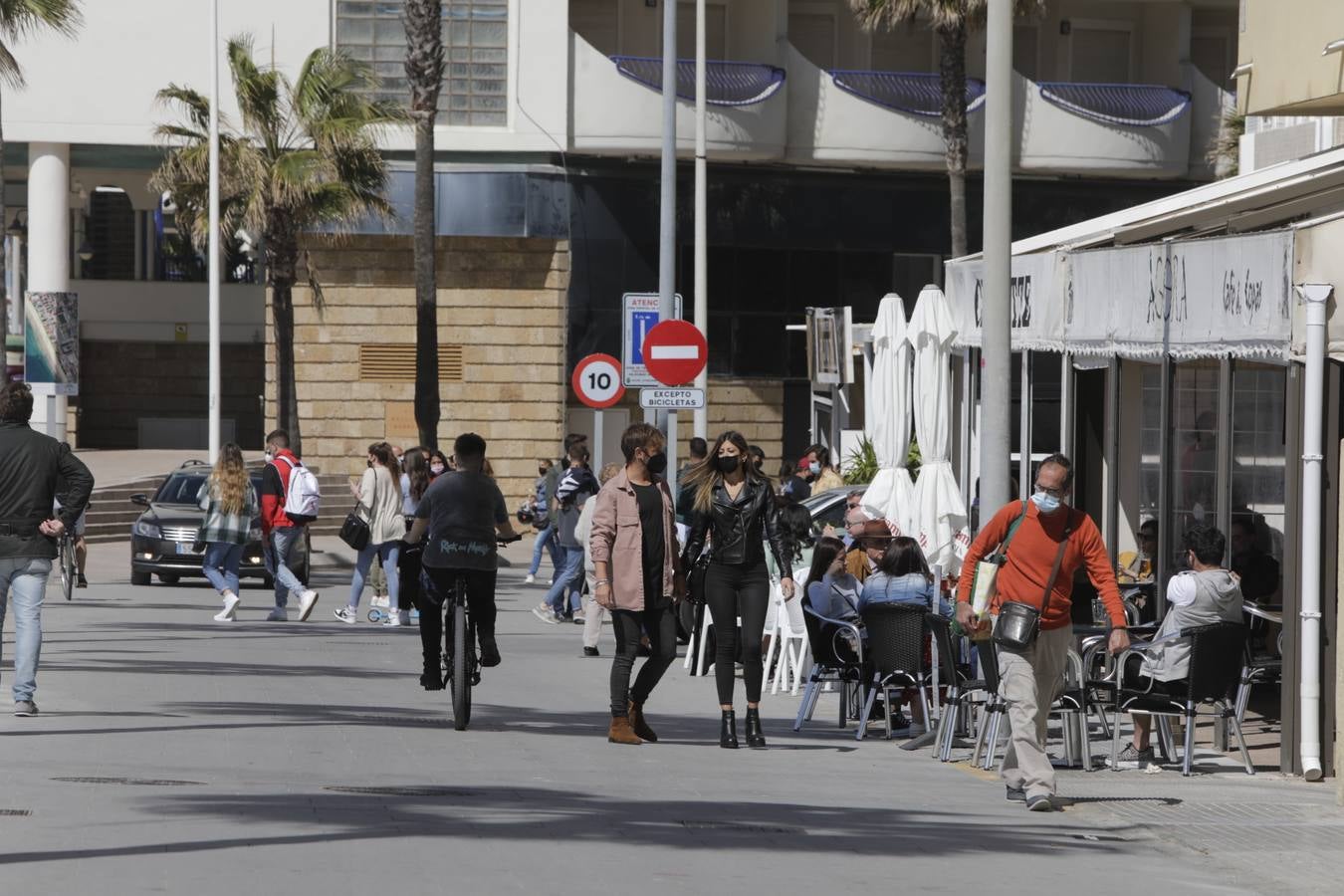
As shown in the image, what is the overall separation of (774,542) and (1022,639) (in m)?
2.75

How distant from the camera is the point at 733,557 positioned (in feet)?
39.4

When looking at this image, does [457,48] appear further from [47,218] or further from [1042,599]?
[1042,599]

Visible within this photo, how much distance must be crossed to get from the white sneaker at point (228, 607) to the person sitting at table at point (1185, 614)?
10404 mm

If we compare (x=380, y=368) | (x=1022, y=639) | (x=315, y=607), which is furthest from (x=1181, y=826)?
(x=380, y=368)

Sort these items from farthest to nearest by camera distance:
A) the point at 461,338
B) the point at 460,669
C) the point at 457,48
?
the point at 461,338
the point at 457,48
the point at 460,669

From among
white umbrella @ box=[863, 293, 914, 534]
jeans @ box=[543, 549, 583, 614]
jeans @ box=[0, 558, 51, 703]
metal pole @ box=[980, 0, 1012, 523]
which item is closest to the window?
jeans @ box=[543, 549, 583, 614]

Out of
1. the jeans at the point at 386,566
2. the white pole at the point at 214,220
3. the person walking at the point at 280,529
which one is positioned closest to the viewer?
the person walking at the point at 280,529

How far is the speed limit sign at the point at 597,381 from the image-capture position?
2141 cm

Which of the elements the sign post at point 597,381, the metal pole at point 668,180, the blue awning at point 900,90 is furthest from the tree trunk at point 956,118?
the sign post at point 597,381

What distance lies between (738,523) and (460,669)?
5.86 feet

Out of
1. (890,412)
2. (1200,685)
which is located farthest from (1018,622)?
(890,412)

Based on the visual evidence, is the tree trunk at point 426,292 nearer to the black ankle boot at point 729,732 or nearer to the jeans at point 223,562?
the jeans at point 223,562

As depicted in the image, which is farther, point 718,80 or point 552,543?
point 718,80

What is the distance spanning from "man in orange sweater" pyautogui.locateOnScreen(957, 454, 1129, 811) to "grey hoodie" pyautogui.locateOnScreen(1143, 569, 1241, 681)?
1839mm
